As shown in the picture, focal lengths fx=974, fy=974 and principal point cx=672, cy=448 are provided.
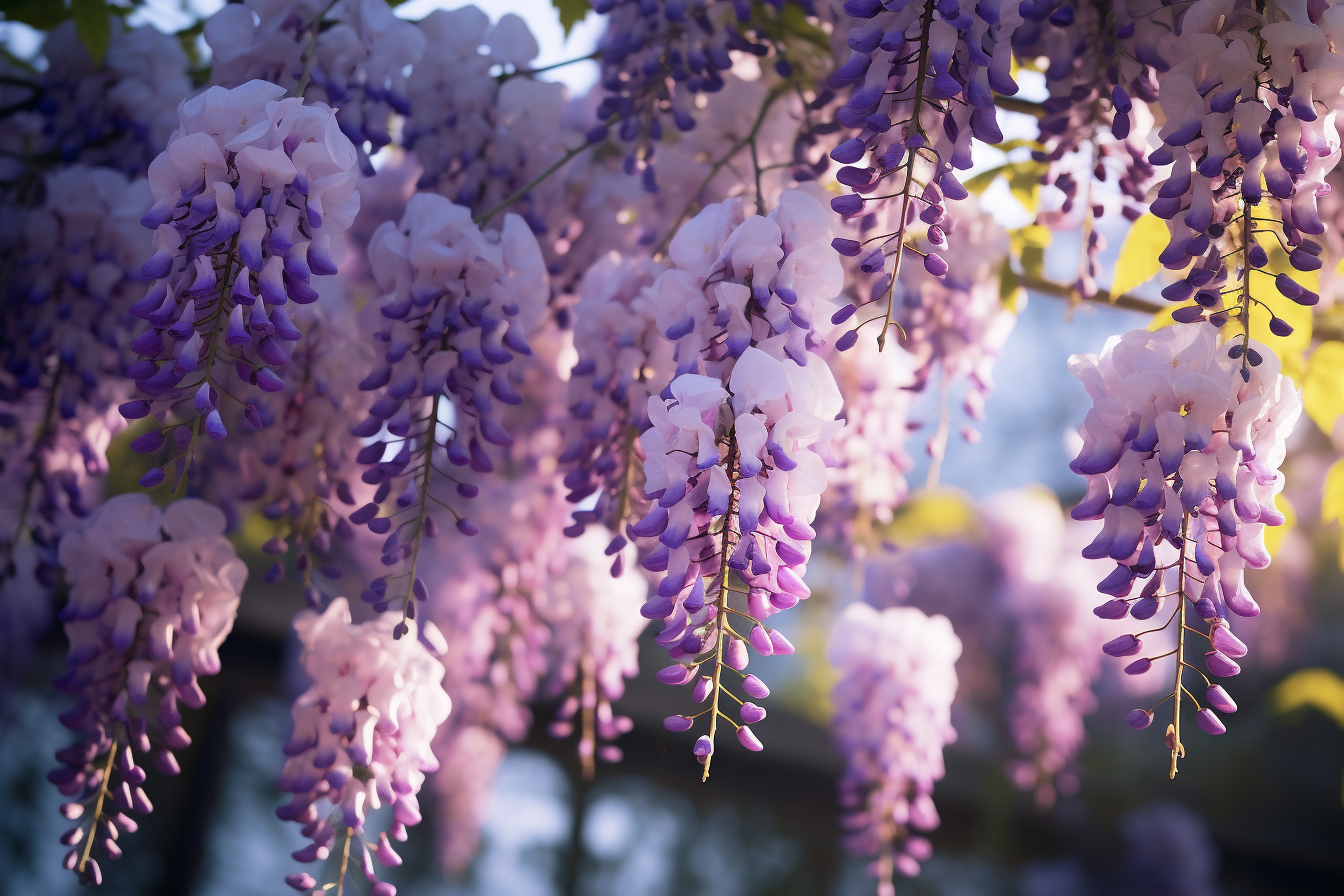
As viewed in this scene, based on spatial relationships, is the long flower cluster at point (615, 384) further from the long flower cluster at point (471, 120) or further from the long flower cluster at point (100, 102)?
the long flower cluster at point (100, 102)

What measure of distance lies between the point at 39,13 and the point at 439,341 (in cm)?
89

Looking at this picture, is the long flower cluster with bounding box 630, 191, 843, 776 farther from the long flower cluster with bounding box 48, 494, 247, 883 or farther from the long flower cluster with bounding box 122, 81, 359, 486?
the long flower cluster with bounding box 48, 494, 247, 883

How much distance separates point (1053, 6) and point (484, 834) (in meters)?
3.42

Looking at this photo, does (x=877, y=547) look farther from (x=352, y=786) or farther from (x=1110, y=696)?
(x=1110, y=696)

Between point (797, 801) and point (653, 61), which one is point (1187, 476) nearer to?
point (653, 61)

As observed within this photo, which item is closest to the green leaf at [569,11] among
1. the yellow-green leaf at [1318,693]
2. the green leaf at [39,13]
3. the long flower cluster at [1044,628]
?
the green leaf at [39,13]

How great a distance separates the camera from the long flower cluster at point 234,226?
81 centimetres

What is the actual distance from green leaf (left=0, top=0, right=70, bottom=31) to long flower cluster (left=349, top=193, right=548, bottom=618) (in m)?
0.76

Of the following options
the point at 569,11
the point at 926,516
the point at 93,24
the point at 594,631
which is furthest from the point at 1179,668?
the point at 926,516

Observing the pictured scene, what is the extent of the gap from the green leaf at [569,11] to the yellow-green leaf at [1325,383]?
108 cm

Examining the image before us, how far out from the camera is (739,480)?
784 mm

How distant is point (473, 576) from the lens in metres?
1.81

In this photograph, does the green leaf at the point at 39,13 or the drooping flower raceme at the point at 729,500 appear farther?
the green leaf at the point at 39,13

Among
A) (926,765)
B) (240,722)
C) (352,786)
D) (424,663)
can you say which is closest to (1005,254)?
(926,765)
